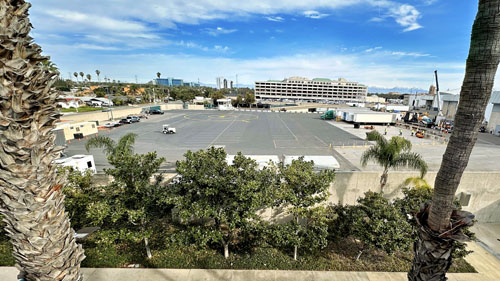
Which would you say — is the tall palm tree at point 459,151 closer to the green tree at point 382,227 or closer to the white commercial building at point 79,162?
the green tree at point 382,227

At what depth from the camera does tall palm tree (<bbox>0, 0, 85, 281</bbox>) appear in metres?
3.09

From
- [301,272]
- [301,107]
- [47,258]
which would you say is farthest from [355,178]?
[301,107]

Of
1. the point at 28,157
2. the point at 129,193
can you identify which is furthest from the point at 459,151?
the point at 129,193

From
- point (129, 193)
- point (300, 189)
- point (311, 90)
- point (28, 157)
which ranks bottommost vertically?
point (300, 189)

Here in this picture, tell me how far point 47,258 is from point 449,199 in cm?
716

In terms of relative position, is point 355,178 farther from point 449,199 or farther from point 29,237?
point 29,237

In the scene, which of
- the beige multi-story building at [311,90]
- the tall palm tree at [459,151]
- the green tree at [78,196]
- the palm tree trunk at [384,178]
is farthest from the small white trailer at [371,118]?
the beige multi-story building at [311,90]

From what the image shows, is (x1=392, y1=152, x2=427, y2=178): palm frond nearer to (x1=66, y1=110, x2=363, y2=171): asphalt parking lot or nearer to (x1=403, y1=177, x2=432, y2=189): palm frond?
(x1=403, y1=177, x2=432, y2=189): palm frond

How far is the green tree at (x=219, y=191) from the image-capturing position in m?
7.68

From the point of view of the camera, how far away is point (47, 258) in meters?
3.80

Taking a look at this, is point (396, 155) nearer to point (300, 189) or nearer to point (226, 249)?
point (300, 189)

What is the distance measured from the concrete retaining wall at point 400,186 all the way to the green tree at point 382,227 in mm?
2477

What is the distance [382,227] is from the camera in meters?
8.37

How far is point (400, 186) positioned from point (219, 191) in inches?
426
